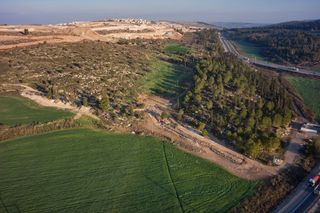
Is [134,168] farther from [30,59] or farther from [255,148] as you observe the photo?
[30,59]

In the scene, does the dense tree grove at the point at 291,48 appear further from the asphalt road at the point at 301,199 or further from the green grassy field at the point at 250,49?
the asphalt road at the point at 301,199

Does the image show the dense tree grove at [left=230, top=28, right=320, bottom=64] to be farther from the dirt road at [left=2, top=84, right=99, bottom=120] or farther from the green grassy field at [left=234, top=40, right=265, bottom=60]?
the dirt road at [left=2, top=84, right=99, bottom=120]

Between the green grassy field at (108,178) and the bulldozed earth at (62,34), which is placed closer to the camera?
the green grassy field at (108,178)

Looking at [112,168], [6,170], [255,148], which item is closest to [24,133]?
[6,170]

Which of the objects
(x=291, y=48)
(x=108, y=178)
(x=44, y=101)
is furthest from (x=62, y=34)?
(x=291, y=48)

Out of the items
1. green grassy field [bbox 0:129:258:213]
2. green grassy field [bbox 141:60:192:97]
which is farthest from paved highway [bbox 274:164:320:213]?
green grassy field [bbox 141:60:192:97]

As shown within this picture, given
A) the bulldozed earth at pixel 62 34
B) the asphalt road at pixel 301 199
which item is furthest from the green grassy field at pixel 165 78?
the asphalt road at pixel 301 199

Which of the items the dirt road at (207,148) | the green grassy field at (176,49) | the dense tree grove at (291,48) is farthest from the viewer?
the green grassy field at (176,49)
